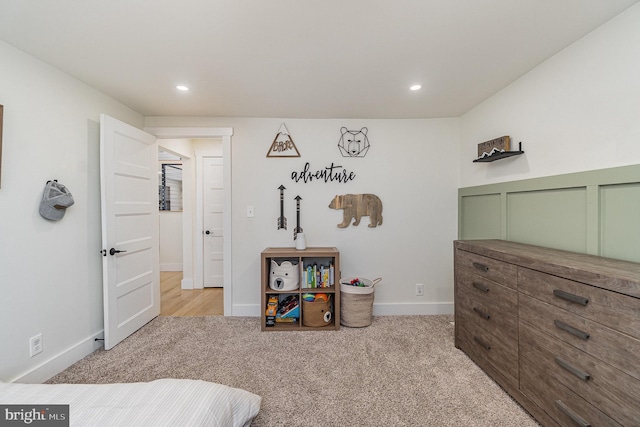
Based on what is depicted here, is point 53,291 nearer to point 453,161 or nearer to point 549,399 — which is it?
point 549,399

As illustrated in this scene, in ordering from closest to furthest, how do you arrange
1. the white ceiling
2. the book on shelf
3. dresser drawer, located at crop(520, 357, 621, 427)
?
dresser drawer, located at crop(520, 357, 621, 427) → the white ceiling → the book on shelf

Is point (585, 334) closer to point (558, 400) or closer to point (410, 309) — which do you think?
point (558, 400)

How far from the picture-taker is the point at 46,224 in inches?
75.9

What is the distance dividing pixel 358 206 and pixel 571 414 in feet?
7.23

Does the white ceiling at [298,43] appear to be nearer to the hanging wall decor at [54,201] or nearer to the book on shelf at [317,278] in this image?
the hanging wall decor at [54,201]

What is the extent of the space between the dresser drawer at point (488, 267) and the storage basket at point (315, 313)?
1317 mm

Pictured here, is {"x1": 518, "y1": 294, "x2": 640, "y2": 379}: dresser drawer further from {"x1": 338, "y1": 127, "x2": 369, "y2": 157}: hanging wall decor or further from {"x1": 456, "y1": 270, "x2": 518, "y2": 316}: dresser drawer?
{"x1": 338, "y1": 127, "x2": 369, "y2": 157}: hanging wall decor

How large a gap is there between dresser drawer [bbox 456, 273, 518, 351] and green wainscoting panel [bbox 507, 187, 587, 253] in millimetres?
527

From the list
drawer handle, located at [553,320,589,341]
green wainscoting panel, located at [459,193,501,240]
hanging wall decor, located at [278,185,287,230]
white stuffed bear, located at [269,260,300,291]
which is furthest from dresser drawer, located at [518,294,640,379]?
hanging wall decor, located at [278,185,287,230]

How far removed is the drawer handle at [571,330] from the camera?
1243 millimetres

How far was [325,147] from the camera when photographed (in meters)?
3.08

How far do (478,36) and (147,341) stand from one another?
11.4ft

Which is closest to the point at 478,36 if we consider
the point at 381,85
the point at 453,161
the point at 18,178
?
the point at 381,85

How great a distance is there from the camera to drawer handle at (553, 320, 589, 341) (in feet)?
4.08
